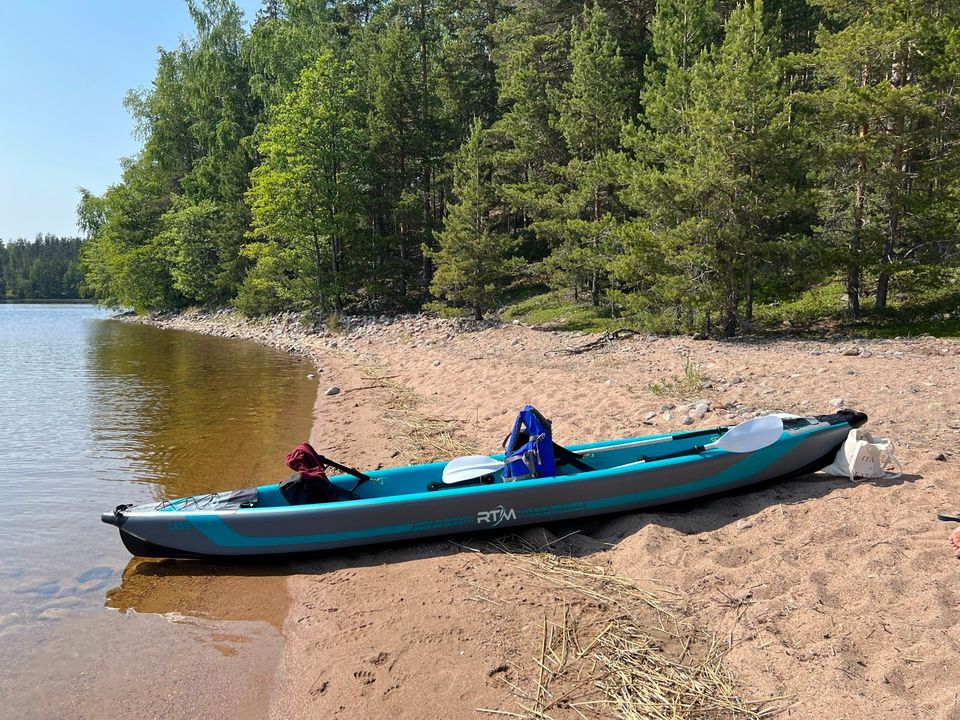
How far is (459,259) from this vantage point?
21203 millimetres

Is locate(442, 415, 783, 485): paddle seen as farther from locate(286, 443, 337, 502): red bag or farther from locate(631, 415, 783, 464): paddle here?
locate(286, 443, 337, 502): red bag

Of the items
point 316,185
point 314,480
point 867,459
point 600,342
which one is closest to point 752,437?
point 867,459

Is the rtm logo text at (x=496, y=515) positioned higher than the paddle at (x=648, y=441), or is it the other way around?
the paddle at (x=648, y=441)

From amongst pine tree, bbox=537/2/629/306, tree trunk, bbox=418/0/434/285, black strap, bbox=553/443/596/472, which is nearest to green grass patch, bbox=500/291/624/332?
pine tree, bbox=537/2/629/306

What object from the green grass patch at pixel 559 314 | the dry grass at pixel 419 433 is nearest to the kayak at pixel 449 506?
the dry grass at pixel 419 433

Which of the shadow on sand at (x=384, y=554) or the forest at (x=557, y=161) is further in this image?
the forest at (x=557, y=161)

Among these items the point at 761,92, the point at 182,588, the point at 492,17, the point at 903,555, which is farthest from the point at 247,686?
the point at 492,17

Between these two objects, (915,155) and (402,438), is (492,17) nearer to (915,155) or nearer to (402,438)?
(915,155)

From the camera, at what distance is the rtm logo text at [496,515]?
522cm

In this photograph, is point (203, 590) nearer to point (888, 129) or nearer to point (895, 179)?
point (895, 179)

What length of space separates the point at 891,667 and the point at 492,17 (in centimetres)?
3606

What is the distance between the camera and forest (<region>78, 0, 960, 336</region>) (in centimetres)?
1414

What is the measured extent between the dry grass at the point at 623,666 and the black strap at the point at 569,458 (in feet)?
5.32

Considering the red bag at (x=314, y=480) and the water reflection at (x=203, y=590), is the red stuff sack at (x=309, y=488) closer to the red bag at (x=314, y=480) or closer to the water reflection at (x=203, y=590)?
the red bag at (x=314, y=480)
